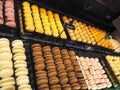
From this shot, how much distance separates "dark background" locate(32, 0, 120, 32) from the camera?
5160 mm

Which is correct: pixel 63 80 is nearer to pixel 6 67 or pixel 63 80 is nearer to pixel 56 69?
pixel 56 69

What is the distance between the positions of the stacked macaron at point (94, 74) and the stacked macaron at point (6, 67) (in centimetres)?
171

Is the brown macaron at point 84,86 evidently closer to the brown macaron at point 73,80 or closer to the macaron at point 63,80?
the brown macaron at point 73,80

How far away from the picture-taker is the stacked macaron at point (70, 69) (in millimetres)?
3044

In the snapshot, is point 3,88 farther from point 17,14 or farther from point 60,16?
point 60,16

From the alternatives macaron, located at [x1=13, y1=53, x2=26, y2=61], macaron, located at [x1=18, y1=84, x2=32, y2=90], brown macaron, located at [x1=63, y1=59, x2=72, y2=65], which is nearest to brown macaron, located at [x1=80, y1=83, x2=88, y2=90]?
brown macaron, located at [x1=63, y1=59, x2=72, y2=65]

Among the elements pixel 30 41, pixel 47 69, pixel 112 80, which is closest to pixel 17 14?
pixel 30 41

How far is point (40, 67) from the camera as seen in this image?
278cm

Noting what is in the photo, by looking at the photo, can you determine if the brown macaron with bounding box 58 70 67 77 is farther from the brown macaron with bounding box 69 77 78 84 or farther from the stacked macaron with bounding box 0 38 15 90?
the stacked macaron with bounding box 0 38 15 90

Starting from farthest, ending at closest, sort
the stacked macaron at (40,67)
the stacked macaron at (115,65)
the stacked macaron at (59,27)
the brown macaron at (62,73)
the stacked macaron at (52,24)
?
the stacked macaron at (115,65), the stacked macaron at (59,27), the stacked macaron at (52,24), the brown macaron at (62,73), the stacked macaron at (40,67)

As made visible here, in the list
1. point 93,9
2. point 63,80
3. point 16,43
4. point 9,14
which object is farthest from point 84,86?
point 93,9

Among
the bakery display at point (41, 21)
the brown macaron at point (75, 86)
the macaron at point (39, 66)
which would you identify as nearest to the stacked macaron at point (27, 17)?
the bakery display at point (41, 21)

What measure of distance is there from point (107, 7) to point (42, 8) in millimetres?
2987

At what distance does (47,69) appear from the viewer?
2.87 meters
